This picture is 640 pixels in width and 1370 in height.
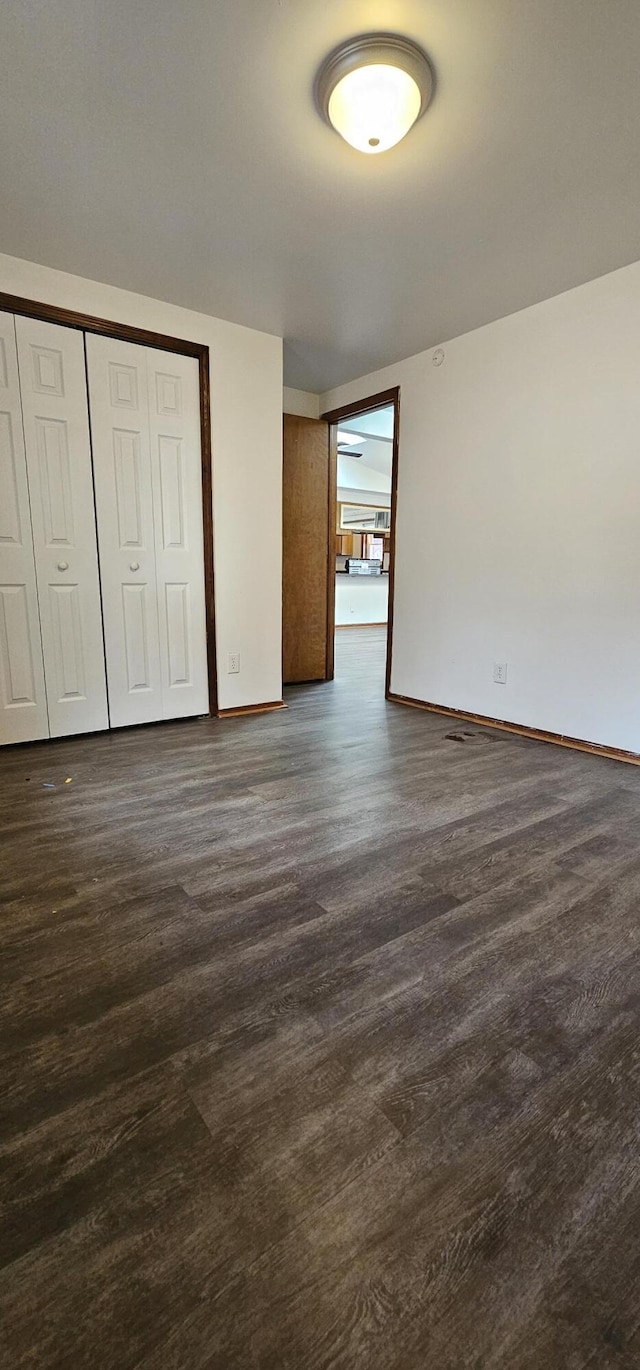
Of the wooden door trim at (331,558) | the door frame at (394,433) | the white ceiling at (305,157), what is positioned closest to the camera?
the white ceiling at (305,157)

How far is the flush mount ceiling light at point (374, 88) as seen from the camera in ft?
4.93

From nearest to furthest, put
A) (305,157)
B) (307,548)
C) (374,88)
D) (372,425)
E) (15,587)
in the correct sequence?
1. (374,88)
2. (305,157)
3. (15,587)
4. (307,548)
5. (372,425)

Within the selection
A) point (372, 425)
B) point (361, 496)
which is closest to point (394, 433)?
point (372, 425)

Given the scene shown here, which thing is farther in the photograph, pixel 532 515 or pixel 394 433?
pixel 394 433

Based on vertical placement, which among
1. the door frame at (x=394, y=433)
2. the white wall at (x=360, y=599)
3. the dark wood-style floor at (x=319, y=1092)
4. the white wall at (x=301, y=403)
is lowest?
the dark wood-style floor at (x=319, y=1092)

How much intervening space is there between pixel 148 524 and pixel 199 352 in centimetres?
101

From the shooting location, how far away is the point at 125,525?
3.04 metres

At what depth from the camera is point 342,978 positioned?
1.27 m

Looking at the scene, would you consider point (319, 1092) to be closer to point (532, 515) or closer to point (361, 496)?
point (532, 515)

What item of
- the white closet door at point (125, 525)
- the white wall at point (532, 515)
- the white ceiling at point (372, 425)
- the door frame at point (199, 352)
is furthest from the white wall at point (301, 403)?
the white closet door at point (125, 525)

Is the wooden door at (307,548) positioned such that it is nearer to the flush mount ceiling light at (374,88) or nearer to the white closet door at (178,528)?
the white closet door at (178,528)

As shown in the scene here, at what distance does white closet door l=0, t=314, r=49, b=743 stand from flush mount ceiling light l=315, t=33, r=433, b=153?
1.75 metres

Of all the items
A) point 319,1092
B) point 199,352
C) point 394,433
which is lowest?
point 319,1092

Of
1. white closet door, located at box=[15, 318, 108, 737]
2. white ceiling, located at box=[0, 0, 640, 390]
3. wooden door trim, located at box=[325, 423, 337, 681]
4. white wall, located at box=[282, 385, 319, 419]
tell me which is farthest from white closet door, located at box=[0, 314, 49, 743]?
wooden door trim, located at box=[325, 423, 337, 681]
